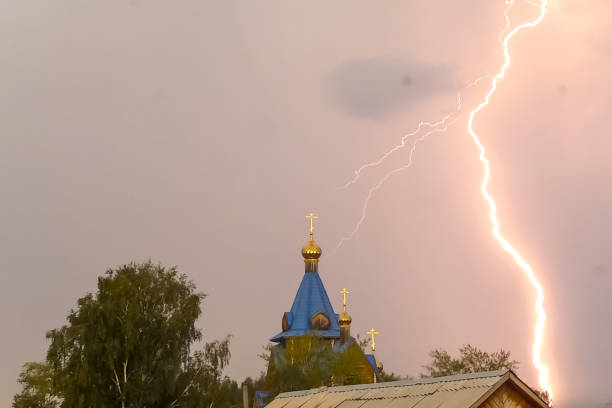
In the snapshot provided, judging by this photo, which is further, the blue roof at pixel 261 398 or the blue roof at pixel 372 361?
the blue roof at pixel 372 361

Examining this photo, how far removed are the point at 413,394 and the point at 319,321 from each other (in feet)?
Result: 195

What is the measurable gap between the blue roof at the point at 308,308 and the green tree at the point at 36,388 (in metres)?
25.7

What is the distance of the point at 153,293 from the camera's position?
1815 inches

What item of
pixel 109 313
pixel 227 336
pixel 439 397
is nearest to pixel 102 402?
pixel 109 313

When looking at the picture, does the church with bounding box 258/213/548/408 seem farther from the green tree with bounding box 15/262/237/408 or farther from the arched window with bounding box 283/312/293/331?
the arched window with bounding box 283/312/293/331

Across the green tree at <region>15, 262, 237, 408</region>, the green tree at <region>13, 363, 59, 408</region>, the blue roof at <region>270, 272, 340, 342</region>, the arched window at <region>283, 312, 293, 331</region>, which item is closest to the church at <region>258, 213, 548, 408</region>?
the green tree at <region>15, 262, 237, 408</region>

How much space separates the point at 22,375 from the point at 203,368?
67.1 ft

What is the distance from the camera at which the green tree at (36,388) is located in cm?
5984

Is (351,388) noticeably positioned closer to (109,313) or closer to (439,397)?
(439,397)

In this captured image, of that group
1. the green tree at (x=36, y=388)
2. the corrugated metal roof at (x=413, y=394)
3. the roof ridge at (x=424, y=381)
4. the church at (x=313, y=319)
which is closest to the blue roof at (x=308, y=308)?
the church at (x=313, y=319)

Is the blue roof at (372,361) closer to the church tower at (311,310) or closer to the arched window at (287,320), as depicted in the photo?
the church tower at (311,310)

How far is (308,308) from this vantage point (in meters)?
84.7

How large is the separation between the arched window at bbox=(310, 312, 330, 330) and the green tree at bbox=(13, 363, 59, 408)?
27.4 meters

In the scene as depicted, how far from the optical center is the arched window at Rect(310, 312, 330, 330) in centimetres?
8288
